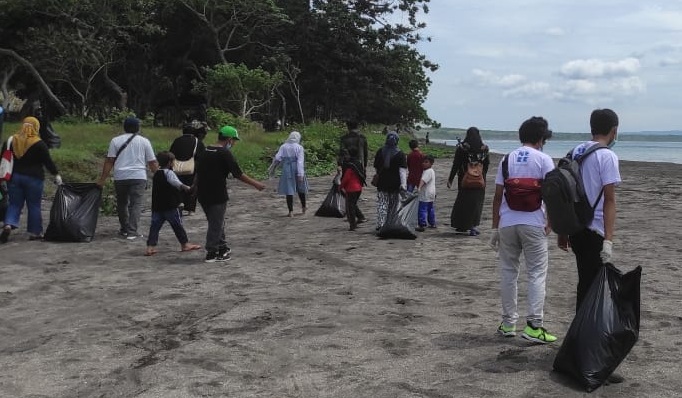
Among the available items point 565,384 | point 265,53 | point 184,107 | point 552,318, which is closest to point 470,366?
point 565,384

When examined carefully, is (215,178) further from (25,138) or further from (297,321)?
(25,138)

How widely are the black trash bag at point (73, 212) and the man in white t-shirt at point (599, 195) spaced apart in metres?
6.84

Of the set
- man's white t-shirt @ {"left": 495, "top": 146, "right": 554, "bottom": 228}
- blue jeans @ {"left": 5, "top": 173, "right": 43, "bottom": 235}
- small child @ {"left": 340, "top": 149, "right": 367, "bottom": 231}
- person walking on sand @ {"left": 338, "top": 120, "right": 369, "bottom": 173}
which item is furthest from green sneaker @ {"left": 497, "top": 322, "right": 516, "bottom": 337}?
person walking on sand @ {"left": 338, "top": 120, "right": 369, "bottom": 173}

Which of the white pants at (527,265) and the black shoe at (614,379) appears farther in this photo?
the white pants at (527,265)

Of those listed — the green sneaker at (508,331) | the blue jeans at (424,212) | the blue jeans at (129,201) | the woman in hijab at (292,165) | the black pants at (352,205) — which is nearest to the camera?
the green sneaker at (508,331)

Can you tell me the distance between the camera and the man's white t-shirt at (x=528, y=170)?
4.49m

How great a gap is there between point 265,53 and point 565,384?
127 ft

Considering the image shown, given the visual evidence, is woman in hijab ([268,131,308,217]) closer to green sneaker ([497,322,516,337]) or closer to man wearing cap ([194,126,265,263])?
man wearing cap ([194,126,265,263])

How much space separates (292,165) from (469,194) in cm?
344

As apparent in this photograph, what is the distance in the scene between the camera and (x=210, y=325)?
16.9 ft

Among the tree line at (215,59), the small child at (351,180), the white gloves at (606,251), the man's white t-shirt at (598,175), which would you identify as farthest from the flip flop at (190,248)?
the tree line at (215,59)

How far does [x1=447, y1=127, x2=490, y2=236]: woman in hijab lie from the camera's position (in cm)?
931

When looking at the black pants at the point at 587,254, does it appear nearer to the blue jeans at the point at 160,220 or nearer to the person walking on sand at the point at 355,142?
the blue jeans at the point at 160,220

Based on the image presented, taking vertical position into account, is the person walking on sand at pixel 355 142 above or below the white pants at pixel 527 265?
above
